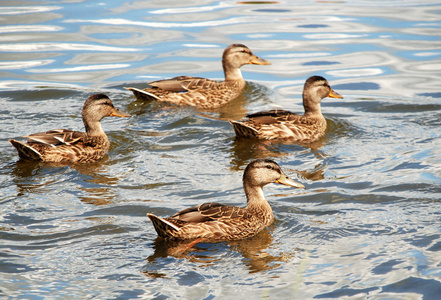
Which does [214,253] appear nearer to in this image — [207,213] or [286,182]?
[207,213]

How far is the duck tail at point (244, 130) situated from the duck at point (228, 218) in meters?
2.76

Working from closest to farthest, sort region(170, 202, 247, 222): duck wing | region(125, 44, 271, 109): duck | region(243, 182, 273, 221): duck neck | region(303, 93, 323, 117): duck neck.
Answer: region(170, 202, 247, 222): duck wing
region(243, 182, 273, 221): duck neck
region(303, 93, 323, 117): duck neck
region(125, 44, 271, 109): duck

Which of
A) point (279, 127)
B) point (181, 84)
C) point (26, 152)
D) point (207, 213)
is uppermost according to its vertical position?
point (181, 84)

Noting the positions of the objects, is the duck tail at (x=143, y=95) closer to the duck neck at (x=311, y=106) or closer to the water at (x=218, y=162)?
the water at (x=218, y=162)

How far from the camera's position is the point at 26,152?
1011 centimetres

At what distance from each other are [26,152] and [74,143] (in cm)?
78

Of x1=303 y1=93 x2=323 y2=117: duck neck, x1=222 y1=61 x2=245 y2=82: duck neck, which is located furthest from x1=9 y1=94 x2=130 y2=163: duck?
x1=222 y1=61 x2=245 y2=82: duck neck

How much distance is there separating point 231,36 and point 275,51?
5.37ft

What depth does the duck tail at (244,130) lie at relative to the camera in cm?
1127

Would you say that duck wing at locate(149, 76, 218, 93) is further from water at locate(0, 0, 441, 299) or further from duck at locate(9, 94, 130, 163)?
duck at locate(9, 94, 130, 163)

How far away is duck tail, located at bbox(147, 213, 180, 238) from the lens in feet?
23.9

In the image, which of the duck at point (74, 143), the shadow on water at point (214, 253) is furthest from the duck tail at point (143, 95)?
the shadow on water at point (214, 253)

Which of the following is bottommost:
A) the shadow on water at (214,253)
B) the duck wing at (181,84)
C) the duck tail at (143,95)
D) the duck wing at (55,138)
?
the shadow on water at (214,253)

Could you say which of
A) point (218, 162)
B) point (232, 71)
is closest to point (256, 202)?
point (218, 162)
